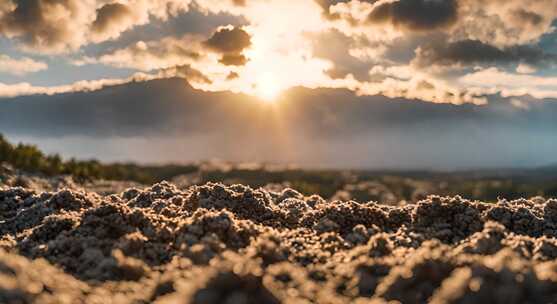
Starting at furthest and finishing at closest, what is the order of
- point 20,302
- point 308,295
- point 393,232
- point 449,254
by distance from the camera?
point 393,232
point 449,254
point 308,295
point 20,302

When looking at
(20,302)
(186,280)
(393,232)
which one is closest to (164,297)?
(186,280)

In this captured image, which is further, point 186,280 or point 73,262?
point 73,262

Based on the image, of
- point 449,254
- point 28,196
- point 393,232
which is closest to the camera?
point 449,254

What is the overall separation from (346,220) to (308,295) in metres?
4.05

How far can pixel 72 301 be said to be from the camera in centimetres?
620

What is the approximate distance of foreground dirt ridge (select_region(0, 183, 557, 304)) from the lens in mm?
6102

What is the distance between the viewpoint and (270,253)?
7699 mm

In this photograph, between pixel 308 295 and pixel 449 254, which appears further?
pixel 449 254

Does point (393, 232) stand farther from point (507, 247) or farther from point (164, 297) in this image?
point (164, 297)

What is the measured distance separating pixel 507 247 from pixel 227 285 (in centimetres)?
400

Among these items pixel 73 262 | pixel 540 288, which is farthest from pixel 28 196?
pixel 540 288

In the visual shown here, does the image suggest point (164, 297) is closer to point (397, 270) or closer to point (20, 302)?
point (20, 302)

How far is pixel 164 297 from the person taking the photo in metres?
6.40

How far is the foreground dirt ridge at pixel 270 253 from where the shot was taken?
6.10 metres
